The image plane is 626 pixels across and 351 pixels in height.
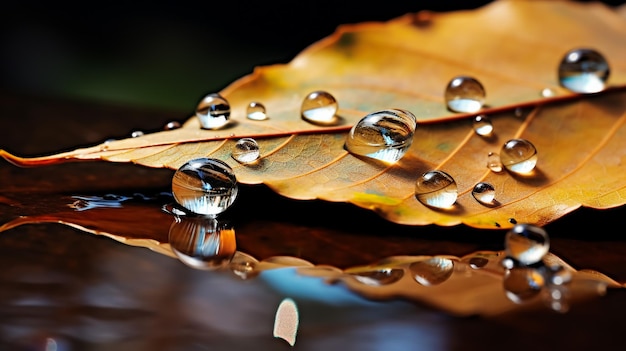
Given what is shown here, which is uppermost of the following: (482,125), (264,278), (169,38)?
(169,38)

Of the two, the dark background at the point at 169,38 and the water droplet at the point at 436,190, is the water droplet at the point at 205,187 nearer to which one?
the water droplet at the point at 436,190

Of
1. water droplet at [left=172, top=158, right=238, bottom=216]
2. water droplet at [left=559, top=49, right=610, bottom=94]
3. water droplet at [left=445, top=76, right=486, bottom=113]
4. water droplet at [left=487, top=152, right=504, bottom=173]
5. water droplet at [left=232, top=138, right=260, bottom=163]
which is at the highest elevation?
water droplet at [left=559, top=49, right=610, bottom=94]

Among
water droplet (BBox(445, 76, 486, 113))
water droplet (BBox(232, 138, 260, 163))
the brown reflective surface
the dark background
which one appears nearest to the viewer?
the brown reflective surface

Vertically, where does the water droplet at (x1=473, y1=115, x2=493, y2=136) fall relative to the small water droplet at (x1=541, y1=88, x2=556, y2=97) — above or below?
below

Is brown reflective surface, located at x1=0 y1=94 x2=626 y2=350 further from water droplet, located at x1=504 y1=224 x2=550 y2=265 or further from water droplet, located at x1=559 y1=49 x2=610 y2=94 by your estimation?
water droplet, located at x1=559 y1=49 x2=610 y2=94

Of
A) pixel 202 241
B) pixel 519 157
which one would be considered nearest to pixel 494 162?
pixel 519 157

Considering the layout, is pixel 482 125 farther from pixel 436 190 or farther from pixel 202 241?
pixel 202 241

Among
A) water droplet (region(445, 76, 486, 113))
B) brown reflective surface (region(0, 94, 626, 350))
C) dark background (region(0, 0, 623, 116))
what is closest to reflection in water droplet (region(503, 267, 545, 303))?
brown reflective surface (region(0, 94, 626, 350))
